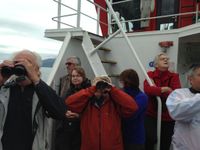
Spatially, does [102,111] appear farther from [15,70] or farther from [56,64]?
[56,64]

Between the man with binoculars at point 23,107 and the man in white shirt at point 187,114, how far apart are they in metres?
1.00

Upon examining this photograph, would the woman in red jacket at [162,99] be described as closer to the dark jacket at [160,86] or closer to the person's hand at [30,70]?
the dark jacket at [160,86]

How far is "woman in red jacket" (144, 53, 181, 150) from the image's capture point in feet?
12.0

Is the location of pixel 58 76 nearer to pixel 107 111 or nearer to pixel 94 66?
pixel 94 66

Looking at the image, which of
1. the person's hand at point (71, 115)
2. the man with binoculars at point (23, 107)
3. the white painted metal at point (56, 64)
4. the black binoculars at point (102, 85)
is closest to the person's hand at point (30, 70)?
the man with binoculars at point (23, 107)

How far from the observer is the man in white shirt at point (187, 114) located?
2.58 metres

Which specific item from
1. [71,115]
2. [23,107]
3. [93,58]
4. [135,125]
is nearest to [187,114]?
[135,125]

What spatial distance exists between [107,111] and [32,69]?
1.20 meters

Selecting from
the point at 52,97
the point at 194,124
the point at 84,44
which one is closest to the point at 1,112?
the point at 52,97

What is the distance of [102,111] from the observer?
119 inches

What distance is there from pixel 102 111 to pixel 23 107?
3.58ft

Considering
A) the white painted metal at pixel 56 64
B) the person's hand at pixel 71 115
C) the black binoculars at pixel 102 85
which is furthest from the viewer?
the white painted metal at pixel 56 64

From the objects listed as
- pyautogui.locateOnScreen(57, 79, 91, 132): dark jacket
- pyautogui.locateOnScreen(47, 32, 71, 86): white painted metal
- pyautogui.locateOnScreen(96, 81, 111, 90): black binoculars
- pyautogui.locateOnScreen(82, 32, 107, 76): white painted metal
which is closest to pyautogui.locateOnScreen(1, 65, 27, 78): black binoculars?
pyautogui.locateOnScreen(96, 81, 111, 90): black binoculars

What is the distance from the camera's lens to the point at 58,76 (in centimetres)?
442
